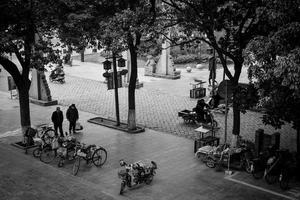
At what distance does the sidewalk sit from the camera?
1302 centimetres

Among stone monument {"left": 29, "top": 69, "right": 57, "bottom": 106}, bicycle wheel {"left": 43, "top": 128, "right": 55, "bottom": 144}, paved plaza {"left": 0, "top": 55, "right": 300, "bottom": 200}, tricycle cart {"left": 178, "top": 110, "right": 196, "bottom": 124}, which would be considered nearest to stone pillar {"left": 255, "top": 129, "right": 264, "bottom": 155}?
paved plaza {"left": 0, "top": 55, "right": 300, "bottom": 200}

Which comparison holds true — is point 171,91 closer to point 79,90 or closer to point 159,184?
point 79,90

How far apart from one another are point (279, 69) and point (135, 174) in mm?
5648

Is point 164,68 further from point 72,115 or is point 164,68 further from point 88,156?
point 88,156

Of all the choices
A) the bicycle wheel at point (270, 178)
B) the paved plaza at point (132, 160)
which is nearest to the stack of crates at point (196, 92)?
the paved plaza at point (132, 160)

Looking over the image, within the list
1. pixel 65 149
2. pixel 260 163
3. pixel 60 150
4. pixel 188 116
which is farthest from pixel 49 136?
pixel 260 163

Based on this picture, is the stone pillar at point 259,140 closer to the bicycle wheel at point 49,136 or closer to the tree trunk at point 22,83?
the bicycle wheel at point 49,136

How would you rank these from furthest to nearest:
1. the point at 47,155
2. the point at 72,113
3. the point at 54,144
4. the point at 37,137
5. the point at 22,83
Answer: the point at 72,113
the point at 37,137
the point at 22,83
the point at 47,155
the point at 54,144

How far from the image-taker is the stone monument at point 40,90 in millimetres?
25297

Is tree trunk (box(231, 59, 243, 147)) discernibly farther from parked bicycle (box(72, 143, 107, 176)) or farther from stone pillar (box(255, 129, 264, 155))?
parked bicycle (box(72, 143, 107, 176))

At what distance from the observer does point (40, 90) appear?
25.6m

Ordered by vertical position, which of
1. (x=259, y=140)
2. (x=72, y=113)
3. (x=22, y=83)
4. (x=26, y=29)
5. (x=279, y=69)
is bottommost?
(x=259, y=140)

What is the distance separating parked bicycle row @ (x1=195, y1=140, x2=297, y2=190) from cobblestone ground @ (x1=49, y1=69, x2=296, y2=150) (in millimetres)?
3340

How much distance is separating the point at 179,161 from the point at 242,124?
620 centimetres
